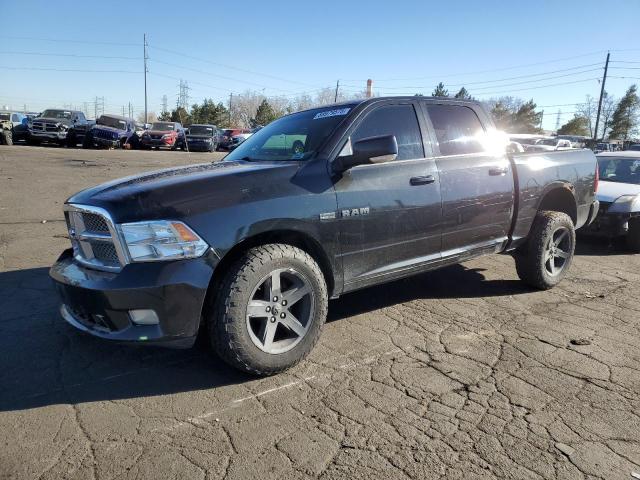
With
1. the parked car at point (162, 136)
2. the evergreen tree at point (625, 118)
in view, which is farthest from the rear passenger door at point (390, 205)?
the evergreen tree at point (625, 118)

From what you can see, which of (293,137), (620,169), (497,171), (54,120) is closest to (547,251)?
(497,171)

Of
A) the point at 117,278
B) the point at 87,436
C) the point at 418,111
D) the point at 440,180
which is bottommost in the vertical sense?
the point at 87,436

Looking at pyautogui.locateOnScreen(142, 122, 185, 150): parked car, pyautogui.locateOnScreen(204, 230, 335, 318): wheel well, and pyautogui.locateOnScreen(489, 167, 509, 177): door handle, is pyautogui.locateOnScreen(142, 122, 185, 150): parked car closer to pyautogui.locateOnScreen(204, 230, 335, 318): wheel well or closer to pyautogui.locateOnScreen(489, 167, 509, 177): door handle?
pyautogui.locateOnScreen(489, 167, 509, 177): door handle

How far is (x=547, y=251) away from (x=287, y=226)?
10.8 ft

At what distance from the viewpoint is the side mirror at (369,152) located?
11.2 feet

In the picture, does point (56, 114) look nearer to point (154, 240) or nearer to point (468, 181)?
point (468, 181)

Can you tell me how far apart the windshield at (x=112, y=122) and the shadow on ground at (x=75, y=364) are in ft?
80.5

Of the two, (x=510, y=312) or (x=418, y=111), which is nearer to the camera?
(x=418, y=111)

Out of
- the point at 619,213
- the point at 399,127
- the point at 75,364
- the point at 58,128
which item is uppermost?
the point at 58,128

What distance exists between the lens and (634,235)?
7375mm

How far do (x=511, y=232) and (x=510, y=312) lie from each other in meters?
0.82

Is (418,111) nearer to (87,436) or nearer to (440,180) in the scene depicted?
(440,180)

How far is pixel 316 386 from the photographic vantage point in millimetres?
3156

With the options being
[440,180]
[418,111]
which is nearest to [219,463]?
[440,180]
